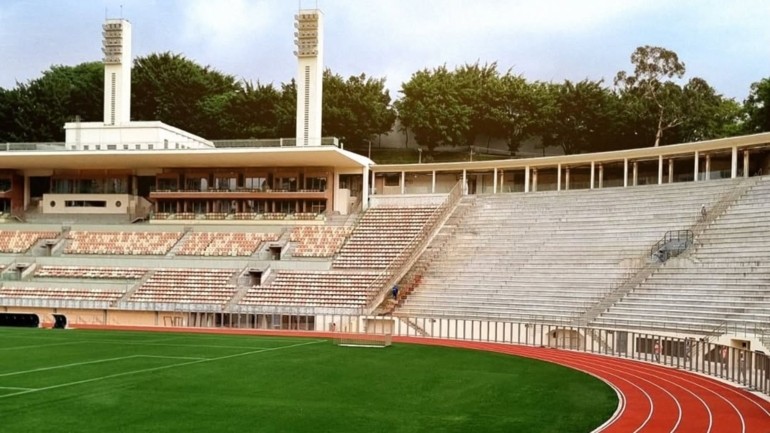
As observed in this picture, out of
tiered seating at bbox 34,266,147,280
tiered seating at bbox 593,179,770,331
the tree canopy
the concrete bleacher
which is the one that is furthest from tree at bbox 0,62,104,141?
tiered seating at bbox 593,179,770,331

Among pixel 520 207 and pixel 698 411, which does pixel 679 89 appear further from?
pixel 698 411

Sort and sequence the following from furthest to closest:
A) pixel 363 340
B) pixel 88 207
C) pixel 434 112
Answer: pixel 434 112
pixel 88 207
pixel 363 340

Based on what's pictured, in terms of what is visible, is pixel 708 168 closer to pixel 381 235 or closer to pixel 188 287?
pixel 381 235

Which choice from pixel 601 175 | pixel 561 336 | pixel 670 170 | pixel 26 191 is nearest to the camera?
pixel 561 336

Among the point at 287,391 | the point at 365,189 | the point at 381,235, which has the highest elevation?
the point at 365,189

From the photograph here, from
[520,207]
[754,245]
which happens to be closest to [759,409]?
[754,245]

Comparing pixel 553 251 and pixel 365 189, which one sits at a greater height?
pixel 365 189

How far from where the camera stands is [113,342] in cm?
3000

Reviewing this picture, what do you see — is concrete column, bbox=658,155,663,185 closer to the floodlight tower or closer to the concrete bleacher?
the concrete bleacher

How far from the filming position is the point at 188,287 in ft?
140

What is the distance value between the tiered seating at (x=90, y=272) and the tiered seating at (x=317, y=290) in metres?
8.53

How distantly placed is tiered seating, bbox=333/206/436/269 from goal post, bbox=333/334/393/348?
12.9 m

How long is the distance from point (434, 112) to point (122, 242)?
94.5ft

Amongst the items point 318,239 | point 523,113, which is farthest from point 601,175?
point 523,113
